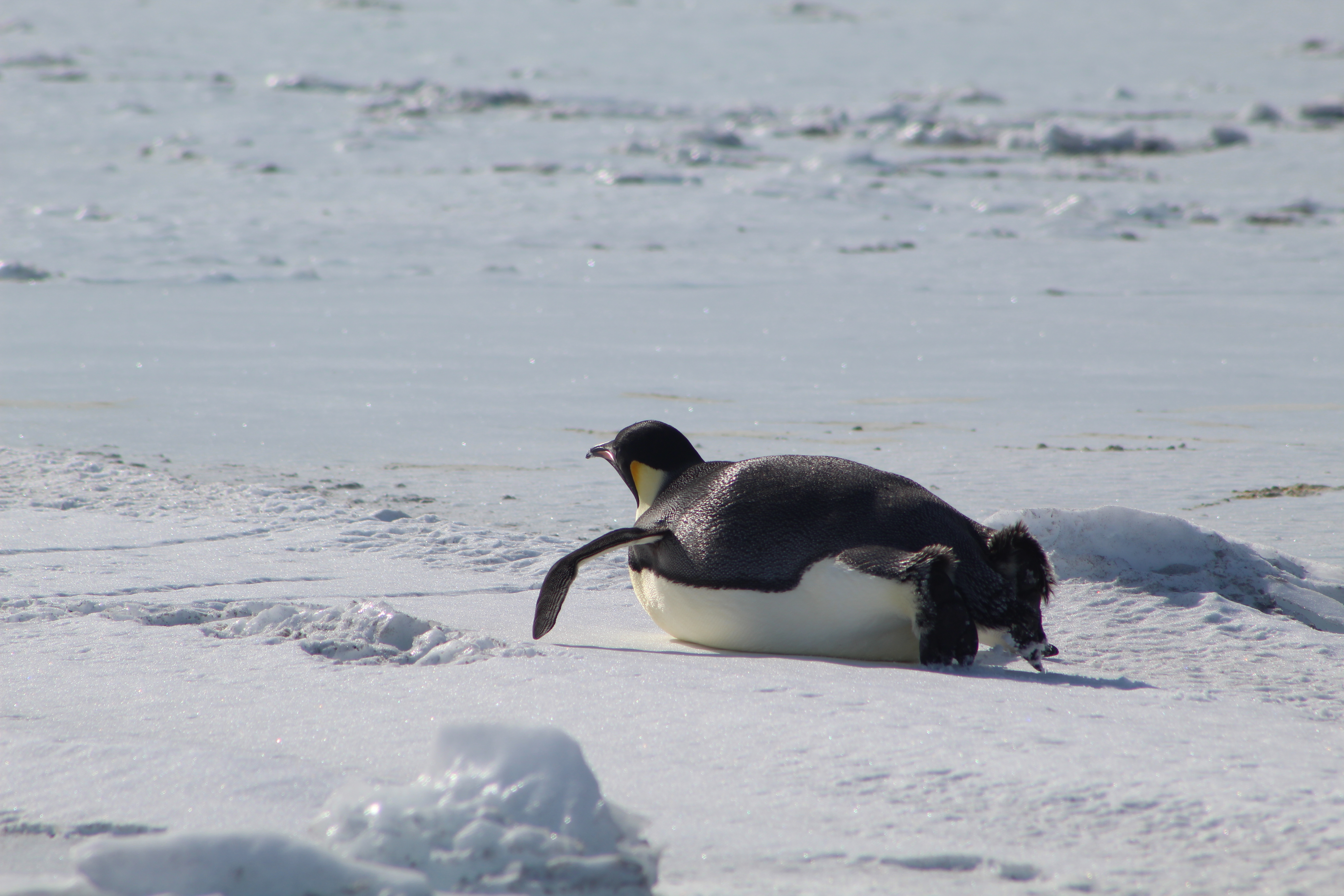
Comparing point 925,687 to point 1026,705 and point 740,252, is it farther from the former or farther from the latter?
point 740,252

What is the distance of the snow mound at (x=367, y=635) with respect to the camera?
2.43 metres

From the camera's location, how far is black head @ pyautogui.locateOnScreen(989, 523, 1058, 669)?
253 centimetres

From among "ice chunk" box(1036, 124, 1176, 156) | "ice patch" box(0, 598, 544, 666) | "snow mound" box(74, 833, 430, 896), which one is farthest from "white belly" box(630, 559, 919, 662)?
"ice chunk" box(1036, 124, 1176, 156)

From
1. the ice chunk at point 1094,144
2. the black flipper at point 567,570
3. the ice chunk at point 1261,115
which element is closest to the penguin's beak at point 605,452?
the black flipper at point 567,570

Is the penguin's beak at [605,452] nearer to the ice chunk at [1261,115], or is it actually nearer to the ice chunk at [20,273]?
the ice chunk at [20,273]

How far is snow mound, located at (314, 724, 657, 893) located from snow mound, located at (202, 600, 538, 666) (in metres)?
0.88

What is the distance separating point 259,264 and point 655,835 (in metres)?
8.55

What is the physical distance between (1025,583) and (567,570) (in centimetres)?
84

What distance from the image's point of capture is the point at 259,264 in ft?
31.3

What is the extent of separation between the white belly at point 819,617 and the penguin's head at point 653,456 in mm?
487

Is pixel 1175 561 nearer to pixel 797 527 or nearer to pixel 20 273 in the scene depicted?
pixel 797 527

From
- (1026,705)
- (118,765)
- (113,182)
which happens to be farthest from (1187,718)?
(113,182)

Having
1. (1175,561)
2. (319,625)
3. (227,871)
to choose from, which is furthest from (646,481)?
(227,871)

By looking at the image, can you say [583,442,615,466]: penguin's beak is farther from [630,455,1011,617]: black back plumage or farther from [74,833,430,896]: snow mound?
[74,833,430,896]: snow mound
